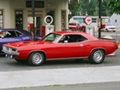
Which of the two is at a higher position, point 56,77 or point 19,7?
point 19,7

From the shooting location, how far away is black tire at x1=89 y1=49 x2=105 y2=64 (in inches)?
473

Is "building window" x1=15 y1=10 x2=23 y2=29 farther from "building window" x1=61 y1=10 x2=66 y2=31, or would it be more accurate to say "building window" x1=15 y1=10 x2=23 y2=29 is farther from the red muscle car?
the red muscle car

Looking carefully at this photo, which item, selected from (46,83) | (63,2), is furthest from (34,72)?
(63,2)

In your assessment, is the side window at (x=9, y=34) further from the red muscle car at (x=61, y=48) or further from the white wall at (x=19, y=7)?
the white wall at (x=19, y=7)

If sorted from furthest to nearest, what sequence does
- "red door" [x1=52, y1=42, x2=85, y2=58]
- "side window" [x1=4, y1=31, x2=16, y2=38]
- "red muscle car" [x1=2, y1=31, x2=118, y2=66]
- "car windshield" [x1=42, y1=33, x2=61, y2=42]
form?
"side window" [x1=4, y1=31, x2=16, y2=38]
"car windshield" [x1=42, y1=33, x2=61, y2=42]
"red door" [x1=52, y1=42, x2=85, y2=58]
"red muscle car" [x1=2, y1=31, x2=118, y2=66]

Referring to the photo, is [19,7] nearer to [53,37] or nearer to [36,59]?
[53,37]

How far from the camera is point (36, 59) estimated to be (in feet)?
36.9

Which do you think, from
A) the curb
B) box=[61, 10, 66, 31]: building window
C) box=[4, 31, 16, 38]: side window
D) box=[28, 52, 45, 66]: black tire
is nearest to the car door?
box=[28, 52, 45, 66]: black tire

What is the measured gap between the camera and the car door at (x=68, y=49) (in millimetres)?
11477

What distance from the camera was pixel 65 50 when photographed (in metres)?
11.6

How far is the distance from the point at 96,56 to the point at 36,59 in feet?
8.58

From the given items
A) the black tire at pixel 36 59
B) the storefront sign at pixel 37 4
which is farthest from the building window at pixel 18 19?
the black tire at pixel 36 59

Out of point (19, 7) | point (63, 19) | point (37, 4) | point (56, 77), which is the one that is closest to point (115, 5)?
point (63, 19)

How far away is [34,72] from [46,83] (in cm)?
171
